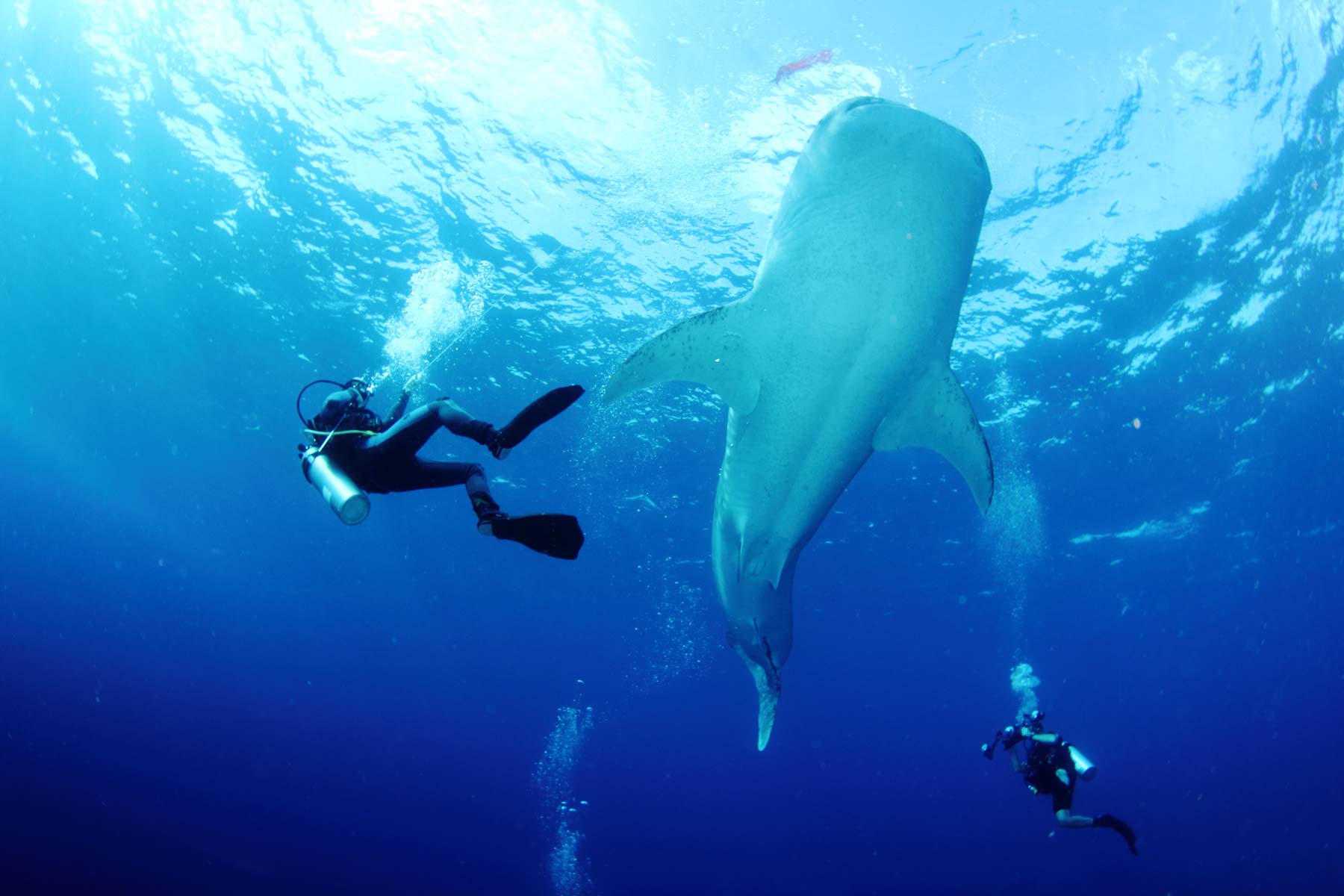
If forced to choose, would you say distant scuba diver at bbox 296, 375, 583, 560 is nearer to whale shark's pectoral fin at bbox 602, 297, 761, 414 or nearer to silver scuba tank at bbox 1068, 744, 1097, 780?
whale shark's pectoral fin at bbox 602, 297, 761, 414

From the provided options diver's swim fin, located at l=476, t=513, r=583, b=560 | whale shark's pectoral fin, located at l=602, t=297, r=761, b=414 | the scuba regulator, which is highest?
whale shark's pectoral fin, located at l=602, t=297, r=761, b=414

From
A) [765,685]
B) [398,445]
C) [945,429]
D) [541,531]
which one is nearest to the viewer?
[541,531]

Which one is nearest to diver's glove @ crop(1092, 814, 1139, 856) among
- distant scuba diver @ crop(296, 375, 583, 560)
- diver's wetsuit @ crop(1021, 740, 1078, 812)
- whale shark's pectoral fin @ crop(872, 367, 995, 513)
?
diver's wetsuit @ crop(1021, 740, 1078, 812)

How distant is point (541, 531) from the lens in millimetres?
3838

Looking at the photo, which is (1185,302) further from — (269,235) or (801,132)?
(269,235)

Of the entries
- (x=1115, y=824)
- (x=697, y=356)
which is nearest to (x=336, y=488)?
(x=697, y=356)

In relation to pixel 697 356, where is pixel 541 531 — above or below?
below

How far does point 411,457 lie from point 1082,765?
36.1 feet

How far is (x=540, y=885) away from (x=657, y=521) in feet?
174

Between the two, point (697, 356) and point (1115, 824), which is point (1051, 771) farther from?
point (697, 356)

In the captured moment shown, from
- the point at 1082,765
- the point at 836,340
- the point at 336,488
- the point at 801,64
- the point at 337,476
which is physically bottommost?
the point at 336,488

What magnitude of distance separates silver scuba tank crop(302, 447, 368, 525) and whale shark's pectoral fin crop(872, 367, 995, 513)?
3952 mm

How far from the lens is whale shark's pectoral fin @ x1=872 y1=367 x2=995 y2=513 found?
17.4ft

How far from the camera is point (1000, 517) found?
23.2 metres
